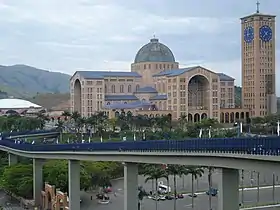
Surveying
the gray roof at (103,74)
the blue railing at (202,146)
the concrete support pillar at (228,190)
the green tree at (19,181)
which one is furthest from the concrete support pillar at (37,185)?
the gray roof at (103,74)

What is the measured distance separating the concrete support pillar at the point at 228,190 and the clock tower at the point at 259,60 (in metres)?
99.5

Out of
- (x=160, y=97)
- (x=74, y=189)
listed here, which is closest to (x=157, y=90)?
(x=160, y=97)

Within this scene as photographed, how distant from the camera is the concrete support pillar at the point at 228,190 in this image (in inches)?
1145

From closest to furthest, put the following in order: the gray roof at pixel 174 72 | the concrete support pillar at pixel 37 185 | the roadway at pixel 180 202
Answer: the roadway at pixel 180 202 → the concrete support pillar at pixel 37 185 → the gray roof at pixel 174 72

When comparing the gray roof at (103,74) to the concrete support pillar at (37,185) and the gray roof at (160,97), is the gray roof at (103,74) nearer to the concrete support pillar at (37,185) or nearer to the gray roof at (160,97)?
the gray roof at (160,97)

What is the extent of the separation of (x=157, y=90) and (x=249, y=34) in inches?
1070

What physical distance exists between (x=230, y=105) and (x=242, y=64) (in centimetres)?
1120

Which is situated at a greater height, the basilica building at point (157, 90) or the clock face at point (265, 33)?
the clock face at point (265, 33)

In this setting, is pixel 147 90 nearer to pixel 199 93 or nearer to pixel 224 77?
pixel 199 93

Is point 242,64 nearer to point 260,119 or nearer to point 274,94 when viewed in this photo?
point 274,94

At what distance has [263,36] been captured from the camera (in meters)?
125

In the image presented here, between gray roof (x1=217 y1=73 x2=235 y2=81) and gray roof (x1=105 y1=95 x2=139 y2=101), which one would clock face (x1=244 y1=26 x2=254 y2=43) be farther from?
gray roof (x1=105 y1=95 x2=139 y2=101)

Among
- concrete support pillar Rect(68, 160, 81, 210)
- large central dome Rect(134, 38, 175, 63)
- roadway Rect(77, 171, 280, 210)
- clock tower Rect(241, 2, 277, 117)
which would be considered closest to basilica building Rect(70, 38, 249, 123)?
large central dome Rect(134, 38, 175, 63)

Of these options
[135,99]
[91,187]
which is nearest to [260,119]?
[135,99]
